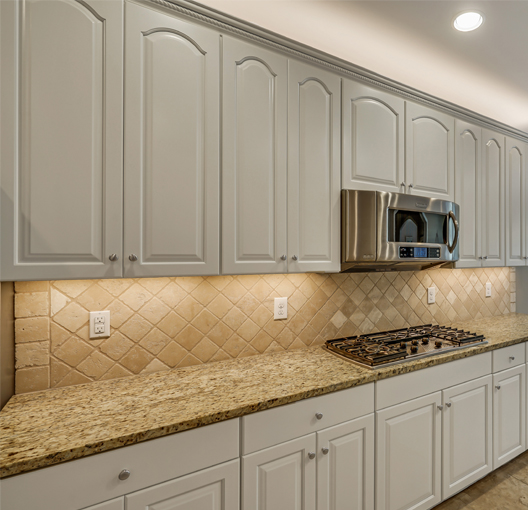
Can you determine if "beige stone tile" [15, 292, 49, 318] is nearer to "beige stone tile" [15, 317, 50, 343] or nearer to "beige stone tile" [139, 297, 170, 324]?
"beige stone tile" [15, 317, 50, 343]

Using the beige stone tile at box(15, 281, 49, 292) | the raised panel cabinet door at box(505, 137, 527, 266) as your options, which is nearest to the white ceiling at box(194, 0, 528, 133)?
the raised panel cabinet door at box(505, 137, 527, 266)

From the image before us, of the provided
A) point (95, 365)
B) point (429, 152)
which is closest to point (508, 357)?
point (429, 152)

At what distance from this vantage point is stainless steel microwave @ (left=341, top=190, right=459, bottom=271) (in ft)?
5.90

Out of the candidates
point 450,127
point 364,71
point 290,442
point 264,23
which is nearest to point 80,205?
point 290,442

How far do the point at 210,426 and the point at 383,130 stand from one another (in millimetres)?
1809

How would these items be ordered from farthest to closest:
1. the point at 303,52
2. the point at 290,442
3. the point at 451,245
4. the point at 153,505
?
the point at 451,245
the point at 303,52
the point at 290,442
the point at 153,505

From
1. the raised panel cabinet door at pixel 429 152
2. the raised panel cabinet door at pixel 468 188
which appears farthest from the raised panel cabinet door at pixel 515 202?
the raised panel cabinet door at pixel 429 152

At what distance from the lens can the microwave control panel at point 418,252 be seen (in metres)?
1.97

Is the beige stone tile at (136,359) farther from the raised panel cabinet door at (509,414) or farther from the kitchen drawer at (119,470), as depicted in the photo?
the raised panel cabinet door at (509,414)

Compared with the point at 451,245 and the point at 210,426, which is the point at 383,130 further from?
the point at 210,426

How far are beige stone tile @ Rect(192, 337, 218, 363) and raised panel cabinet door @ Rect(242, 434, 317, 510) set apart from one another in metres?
0.58

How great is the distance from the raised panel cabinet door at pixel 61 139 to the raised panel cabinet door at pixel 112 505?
729 millimetres

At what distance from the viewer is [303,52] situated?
5.49ft

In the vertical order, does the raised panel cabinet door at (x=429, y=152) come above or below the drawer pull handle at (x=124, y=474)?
above
